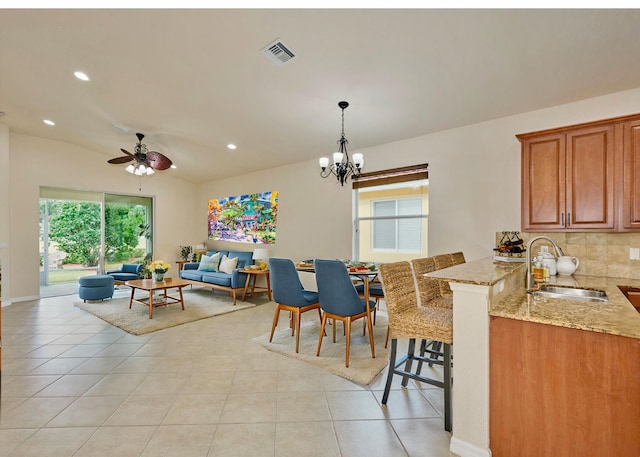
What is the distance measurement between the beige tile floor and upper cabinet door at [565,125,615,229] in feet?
6.52

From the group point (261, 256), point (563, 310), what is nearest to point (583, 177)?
point (563, 310)

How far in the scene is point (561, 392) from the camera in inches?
65.9

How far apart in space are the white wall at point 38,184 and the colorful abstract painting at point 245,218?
1.23m

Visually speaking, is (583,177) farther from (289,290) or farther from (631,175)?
(289,290)

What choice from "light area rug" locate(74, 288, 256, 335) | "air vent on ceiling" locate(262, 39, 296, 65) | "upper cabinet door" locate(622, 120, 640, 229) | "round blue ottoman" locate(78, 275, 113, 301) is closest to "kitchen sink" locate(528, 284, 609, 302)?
"upper cabinet door" locate(622, 120, 640, 229)

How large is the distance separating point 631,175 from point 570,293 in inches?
45.0

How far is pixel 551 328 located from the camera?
1.71 metres

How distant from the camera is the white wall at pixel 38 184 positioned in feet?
18.9

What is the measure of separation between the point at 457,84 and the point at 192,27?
97.6 inches

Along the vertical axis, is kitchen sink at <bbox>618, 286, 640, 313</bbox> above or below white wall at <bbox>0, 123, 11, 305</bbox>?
below

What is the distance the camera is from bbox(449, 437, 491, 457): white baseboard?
1878mm

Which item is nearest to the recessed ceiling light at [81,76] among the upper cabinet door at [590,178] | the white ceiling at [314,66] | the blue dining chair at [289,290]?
the white ceiling at [314,66]

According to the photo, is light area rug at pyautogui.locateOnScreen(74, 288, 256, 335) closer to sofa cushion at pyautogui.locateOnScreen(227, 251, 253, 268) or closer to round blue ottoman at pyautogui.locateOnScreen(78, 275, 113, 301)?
round blue ottoman at pyautogui.locateOnScreen(78, 275, 113, 301)

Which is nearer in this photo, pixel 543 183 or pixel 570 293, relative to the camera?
pixel 570 293
